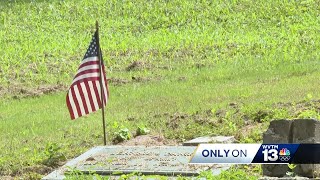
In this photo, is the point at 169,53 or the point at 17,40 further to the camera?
the point at 17,40

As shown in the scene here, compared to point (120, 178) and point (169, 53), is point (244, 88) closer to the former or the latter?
point (169, 53)

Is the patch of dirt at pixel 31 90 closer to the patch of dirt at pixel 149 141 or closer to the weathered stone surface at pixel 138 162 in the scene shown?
the patch of dirt at pixel 149 141

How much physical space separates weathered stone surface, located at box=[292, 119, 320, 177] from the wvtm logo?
30cm

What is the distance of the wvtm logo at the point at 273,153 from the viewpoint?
11.7 meters

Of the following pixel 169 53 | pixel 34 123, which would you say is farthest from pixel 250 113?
pixel 169 53

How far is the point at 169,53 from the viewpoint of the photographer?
25.0 meters

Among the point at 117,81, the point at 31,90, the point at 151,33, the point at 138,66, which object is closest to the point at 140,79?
the point at 117,81

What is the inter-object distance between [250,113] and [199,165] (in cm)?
403

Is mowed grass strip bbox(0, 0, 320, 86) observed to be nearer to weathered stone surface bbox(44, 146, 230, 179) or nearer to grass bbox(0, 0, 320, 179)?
grass bbox(0, 0, 320, 179)

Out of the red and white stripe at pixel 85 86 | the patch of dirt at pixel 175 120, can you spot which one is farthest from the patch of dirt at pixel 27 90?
the red and white stripe at pixel 85 86

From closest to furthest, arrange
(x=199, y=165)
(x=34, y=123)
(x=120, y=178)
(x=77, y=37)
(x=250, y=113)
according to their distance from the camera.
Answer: (x=120, y=178), (x=199, y=165), (x=250, y=113), (x=34, y=123), (x=77, y=37)

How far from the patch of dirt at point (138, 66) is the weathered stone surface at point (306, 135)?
11.6 m

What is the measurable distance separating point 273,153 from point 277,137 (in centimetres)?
48

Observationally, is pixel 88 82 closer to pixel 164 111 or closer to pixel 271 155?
pixel 164 111
